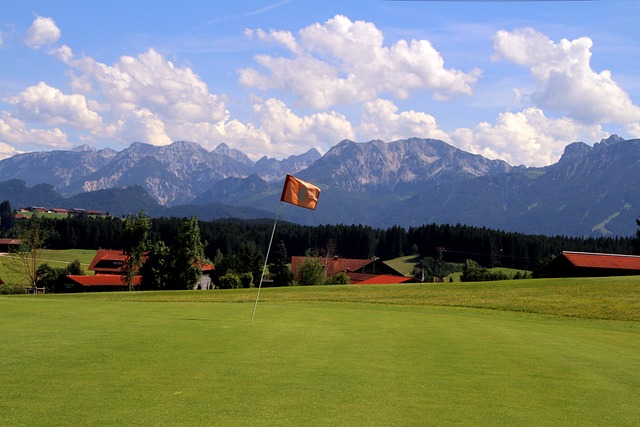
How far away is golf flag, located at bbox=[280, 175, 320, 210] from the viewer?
27.2 m

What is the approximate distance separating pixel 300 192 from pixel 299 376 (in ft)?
47.0

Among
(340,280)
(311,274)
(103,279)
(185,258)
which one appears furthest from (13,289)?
(340,280)

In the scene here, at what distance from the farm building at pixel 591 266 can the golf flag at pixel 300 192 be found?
210 feet

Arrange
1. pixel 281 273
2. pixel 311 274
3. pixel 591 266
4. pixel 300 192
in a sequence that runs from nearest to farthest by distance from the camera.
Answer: pixel 300 192, pixel 591 266, pixel 311 274, pixel 281 273

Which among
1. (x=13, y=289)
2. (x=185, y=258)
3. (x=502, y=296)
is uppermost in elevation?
(x=185, y=258)

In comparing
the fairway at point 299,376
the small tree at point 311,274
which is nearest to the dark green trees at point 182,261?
the small tree at point 311,274

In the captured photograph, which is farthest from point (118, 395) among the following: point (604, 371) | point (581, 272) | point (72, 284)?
point (72, 284)

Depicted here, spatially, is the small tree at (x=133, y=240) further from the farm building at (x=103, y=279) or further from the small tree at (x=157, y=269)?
the small tree at (x=157, y=269)

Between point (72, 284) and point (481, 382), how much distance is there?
322 ft

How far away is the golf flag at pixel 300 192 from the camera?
27.2 m

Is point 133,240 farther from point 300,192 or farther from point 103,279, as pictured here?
point 300,192

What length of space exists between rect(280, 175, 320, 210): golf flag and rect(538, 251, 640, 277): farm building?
210ft


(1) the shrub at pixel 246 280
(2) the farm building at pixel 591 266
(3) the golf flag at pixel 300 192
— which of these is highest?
(3) the golf flag at pixel 300 192

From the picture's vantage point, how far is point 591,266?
271 feet
